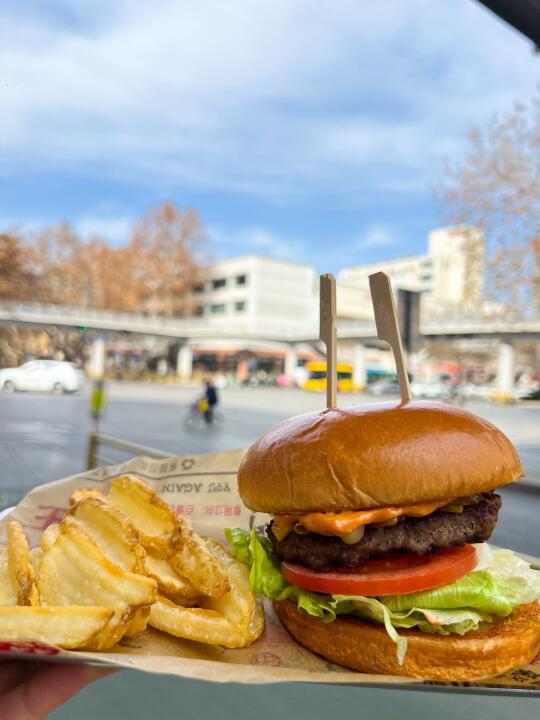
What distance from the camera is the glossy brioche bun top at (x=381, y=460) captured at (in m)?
1.32

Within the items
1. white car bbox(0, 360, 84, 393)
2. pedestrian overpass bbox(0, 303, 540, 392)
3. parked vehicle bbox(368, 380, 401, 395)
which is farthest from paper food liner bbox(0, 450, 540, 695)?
pedestrian overpass bbox(0, 303, 540, 392)

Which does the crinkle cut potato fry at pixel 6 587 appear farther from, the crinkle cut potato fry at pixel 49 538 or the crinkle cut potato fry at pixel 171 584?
the crinkle cut potato fry at pixel 171 584

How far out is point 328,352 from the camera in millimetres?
1678

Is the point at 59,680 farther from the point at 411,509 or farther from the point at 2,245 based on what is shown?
the point at 2,245

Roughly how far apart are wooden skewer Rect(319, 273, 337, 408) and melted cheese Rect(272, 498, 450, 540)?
0.39m

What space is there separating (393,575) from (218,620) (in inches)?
16.1

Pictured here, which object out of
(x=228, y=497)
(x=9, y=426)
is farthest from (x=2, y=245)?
(x=228, y=497)

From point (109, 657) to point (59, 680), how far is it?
15 cm

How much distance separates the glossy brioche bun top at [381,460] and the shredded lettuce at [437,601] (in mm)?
203

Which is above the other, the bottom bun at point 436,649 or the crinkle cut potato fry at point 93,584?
the crinkle cut potato fry at point 93,584

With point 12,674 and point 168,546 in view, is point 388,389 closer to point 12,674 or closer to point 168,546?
point 168,546

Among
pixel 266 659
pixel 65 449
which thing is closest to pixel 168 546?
pixel 266 659

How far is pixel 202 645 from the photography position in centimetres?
137

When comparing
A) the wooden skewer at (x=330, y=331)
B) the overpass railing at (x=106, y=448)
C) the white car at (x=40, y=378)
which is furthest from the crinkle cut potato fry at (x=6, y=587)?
the white car at (x=40, y=378)
